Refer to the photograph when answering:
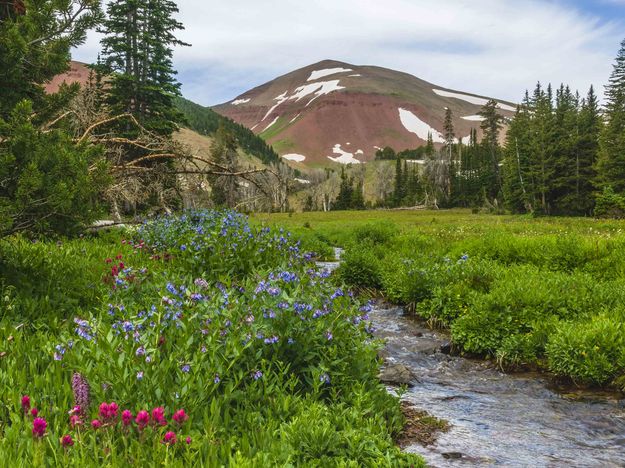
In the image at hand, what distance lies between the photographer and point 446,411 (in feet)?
20.1

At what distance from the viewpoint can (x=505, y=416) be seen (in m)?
6.10

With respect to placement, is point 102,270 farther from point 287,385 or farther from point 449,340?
point 449,340

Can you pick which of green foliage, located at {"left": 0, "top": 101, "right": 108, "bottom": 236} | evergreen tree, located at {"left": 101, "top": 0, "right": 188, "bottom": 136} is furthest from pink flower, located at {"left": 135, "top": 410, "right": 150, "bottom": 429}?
evergreen tree, located at {"left": 101, "top": 0, "right": 188, "bottom": 136}

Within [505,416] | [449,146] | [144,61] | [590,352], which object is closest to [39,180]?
[505,416]

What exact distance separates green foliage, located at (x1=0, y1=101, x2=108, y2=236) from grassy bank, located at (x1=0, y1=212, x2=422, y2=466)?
1.09m

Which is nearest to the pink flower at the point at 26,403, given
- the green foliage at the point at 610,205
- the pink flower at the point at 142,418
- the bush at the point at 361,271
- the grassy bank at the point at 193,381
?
the grassy bank at the point at 193,381

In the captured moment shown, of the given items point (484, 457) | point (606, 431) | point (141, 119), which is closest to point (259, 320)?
point (484, 457)

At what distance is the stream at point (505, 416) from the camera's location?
16.3 feet

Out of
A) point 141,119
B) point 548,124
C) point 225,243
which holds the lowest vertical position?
point 225,243

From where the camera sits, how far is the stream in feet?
16.3

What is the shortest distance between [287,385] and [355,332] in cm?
144

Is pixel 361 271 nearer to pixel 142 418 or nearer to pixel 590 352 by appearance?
pixel 590 352

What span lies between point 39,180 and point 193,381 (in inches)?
123

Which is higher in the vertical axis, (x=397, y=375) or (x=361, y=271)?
(x=361, y=271)
